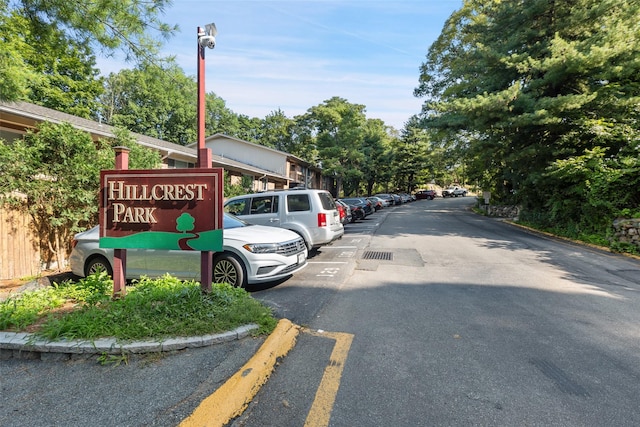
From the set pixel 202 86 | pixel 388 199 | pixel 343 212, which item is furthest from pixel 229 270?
pixel 388 199

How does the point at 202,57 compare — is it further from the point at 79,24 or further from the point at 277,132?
the point at 277,132

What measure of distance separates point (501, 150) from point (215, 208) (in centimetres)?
1544

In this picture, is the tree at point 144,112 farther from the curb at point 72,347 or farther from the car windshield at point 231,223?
the curb at point 72,347

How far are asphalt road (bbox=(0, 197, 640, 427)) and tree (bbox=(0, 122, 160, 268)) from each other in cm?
502

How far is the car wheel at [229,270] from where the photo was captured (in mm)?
5371

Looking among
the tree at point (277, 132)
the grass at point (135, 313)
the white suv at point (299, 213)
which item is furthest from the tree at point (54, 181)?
the tree at point (277, 132)

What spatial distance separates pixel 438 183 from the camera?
7181 centimetres

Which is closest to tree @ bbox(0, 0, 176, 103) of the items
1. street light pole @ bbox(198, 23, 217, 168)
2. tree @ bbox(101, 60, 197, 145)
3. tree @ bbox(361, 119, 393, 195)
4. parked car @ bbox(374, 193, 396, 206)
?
street light pole @ bbox(198, 23, 217, 168)

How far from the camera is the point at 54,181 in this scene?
23.2 feet

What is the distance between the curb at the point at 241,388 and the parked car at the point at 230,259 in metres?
2.06

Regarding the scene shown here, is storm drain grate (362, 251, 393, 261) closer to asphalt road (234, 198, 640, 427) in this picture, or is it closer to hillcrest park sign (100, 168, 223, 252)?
asphalt road (234, 198, 640, 427)

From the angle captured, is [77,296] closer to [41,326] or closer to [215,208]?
[41,326]

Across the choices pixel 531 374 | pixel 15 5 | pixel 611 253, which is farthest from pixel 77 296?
pixel 611 253

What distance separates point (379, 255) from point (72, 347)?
23.0 ft
